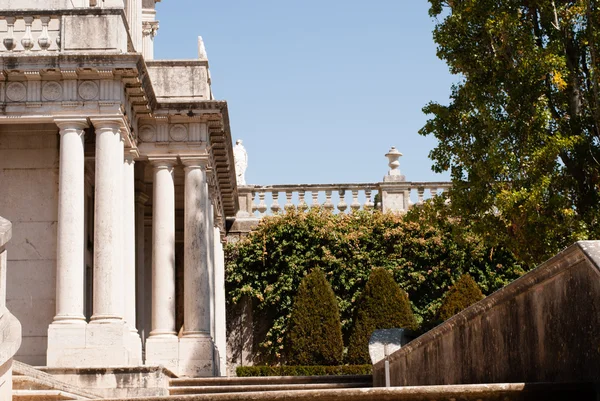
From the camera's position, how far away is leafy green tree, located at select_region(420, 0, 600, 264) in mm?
16297

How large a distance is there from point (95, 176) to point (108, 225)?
106cm

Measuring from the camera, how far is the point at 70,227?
16.5 m

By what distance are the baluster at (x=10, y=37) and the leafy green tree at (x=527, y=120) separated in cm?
769

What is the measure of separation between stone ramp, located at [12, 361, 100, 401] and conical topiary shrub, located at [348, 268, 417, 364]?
14.6 metres

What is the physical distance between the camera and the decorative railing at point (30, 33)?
56.2ft

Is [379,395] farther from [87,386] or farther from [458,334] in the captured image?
[87,386]

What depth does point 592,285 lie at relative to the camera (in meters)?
5.77

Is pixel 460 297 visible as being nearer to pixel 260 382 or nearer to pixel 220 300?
pixel 220 300

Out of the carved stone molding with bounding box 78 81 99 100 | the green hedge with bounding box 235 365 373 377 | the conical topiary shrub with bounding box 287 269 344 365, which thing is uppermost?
the carved stone molding with bounding box 78 81 99 100

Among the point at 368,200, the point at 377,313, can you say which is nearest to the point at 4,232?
the point at 377,313

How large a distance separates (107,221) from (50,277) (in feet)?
6.42

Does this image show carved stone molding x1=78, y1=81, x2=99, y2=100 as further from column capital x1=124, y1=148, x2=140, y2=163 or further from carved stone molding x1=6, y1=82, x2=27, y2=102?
column capital x1=124, y1=148, x2=140, y2=163

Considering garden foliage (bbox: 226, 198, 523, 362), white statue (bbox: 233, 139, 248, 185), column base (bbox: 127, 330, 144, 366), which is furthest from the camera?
white statue (bbox: 233, 139, 248, 185)

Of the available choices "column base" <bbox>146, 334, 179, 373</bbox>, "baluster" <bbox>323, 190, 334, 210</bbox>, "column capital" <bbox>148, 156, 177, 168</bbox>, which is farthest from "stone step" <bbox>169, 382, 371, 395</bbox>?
"baluster" <bbox>323, 190, 334, 210</bbox>
